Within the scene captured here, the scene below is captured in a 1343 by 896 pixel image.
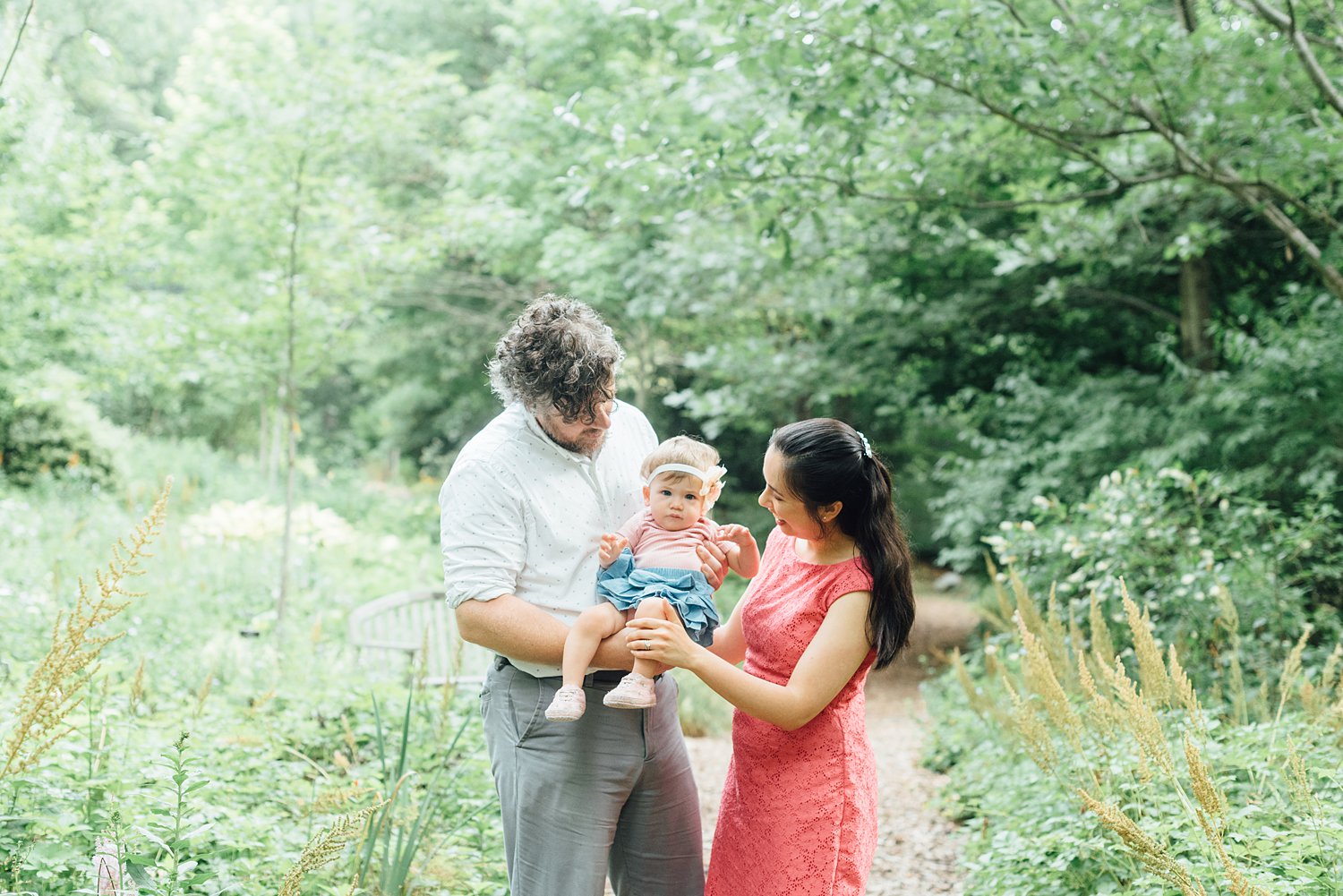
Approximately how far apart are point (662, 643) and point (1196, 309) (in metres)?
6.53

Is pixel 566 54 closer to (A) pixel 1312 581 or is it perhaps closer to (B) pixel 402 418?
(B) pixel 402 418

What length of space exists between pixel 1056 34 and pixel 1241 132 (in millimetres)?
1118

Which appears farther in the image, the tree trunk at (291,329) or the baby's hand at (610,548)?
the tree trunk at (291,329)

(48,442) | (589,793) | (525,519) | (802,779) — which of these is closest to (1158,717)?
(802,779)

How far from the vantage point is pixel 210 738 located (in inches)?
145

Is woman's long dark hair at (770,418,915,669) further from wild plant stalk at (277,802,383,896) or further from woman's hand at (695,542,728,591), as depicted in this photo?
wild plant stalk at (277,802,383,896)

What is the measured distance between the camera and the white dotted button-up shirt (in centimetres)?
216

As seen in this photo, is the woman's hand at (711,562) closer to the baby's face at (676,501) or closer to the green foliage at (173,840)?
the baby's face at (676,501)

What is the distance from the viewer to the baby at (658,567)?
2.08 metres

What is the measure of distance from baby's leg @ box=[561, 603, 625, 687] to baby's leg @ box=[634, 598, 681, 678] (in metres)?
0.06

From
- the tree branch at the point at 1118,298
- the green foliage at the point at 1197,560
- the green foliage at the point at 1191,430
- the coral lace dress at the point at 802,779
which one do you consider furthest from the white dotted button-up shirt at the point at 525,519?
the tree branch at the point at 1118,298

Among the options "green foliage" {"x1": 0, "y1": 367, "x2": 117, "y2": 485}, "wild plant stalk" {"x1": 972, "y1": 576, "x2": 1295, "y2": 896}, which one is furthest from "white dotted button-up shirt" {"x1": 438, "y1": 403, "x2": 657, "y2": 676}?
"green foliage" {"x1": 0, "y1": 367, "x2": 117, "y2": 485}

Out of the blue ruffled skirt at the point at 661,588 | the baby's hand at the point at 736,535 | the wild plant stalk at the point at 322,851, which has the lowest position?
the wild plant stalk at the point at 322,851

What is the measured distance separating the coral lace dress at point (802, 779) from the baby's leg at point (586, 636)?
14.4 inches
